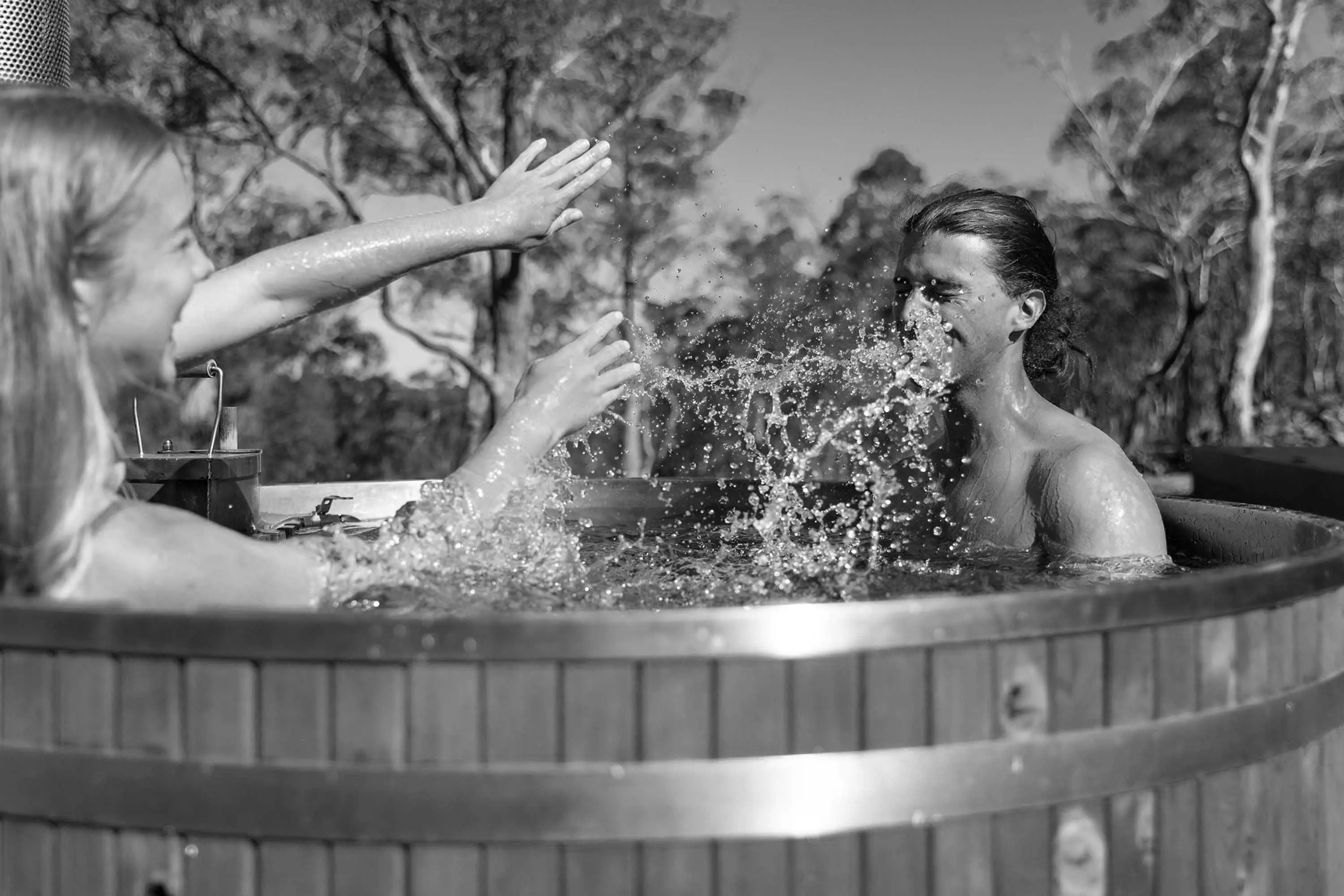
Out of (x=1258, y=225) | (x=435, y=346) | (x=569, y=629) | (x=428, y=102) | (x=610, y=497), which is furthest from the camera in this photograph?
(x=1258, y=225)

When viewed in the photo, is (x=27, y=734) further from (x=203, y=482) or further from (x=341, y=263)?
(x=203, y=482)

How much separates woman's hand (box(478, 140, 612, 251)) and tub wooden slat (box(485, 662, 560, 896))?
52.7 inches

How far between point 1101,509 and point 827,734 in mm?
1618

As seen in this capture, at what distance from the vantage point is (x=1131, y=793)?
5.93 ft

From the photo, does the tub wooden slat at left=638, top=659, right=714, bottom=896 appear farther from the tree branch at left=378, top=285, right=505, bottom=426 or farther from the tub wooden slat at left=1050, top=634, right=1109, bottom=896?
the tree branch at left=378, top=285, right=505, bottom=426

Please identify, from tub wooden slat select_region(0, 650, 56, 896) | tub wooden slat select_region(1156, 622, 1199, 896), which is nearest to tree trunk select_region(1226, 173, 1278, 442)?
tub wooden slat select_region(1156, 622, 1199, 896)

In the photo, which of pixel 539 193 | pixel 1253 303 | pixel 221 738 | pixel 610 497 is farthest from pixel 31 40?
pixel 1253 303

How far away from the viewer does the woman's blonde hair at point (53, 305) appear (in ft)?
5.75

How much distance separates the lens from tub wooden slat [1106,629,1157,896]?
1.79 m

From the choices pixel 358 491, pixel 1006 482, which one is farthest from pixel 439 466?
pixel 1006 482

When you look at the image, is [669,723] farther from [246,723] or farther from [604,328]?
[604,328]

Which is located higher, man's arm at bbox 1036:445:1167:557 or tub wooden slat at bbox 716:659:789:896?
man's arm at bbox 1036:445:1167:557

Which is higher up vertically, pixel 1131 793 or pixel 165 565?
pixel 165 565

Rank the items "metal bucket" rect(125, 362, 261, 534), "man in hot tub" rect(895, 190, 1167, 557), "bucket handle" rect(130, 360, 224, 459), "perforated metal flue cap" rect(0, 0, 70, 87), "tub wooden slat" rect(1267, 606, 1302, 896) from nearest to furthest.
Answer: "tub wooden slat" rect(1267, 606, 1302, 896)
"man in hot tub" rect(895, 190, 1167, 557)
"bucket handle" rect(130, 360, 224, 459)
"metal bucket" rect(125, 362, 261, 534)
"perforated metal flue cap" rect(0, 0, 70, 87)
